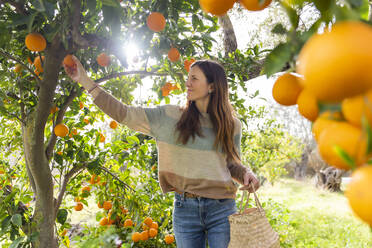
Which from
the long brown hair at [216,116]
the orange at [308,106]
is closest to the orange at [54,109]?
the long brown hair at [216,116]

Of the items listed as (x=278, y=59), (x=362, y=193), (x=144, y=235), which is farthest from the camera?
(x=144, y=235)

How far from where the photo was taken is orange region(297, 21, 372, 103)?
22 cm

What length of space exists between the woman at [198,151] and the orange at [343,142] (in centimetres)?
138

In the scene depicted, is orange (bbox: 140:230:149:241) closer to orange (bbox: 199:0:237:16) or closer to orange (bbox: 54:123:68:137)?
orange (bbox: 54:123:68:137)

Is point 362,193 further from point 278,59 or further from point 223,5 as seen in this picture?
point 223,5

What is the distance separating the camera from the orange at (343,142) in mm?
238

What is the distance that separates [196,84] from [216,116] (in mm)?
238

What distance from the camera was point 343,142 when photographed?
9.7 inches

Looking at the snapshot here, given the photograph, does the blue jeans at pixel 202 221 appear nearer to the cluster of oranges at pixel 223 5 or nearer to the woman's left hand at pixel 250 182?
the woman's left hand at pixel 250 182

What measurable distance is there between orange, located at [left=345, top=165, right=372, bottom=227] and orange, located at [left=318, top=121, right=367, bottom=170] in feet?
0.06

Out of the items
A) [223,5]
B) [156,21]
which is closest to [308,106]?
[223,5]

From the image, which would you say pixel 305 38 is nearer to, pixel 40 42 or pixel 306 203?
pixel 40 42

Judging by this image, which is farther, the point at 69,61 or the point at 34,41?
the point at 69,61

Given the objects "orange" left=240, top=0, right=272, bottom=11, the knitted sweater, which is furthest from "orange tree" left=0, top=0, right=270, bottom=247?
"orange" left=240, top=0, right=272, bottom=11
